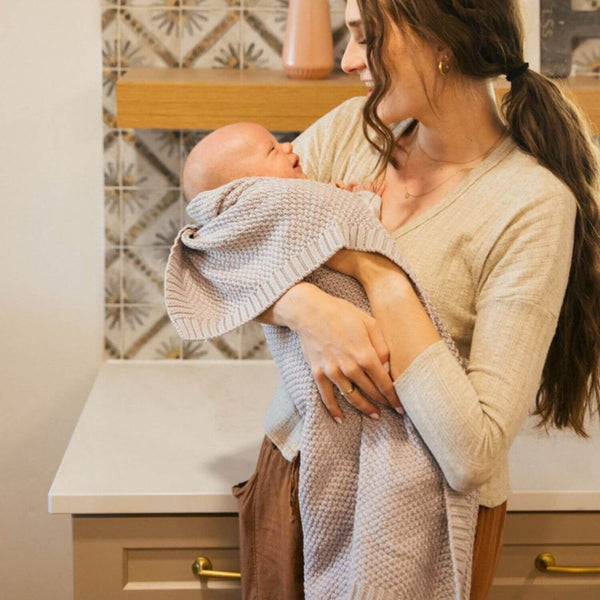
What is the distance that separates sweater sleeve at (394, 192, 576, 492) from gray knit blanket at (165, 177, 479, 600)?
6cm

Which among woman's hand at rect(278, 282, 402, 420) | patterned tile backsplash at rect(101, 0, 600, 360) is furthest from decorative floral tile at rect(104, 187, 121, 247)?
woman's hand at rect(278, 282, 402, 420)

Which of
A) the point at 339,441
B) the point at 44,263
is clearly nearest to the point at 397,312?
the point at 339,441

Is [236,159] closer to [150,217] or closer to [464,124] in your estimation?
[464,124]

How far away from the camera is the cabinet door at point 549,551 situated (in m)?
1.63

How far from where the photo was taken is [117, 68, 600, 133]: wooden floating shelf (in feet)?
5.82

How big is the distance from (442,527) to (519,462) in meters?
0.51

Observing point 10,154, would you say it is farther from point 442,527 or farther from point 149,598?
point 442,527

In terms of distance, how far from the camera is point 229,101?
1.79 m

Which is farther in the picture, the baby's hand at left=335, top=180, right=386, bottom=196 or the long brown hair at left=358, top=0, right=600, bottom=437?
Answer: the baby's hand at left=335, top=180, right=386, bottom=196

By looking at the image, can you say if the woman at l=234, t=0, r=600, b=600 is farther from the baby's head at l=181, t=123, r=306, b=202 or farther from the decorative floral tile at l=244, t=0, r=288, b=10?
the decorative floral tile at l=244, t=0, r=288, b=10

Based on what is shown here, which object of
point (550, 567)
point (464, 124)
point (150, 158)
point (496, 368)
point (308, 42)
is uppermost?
point (308, 42)

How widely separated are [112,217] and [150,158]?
0.49 ft

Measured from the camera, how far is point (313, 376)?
1262mm

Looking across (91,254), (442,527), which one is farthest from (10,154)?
(442,527)
